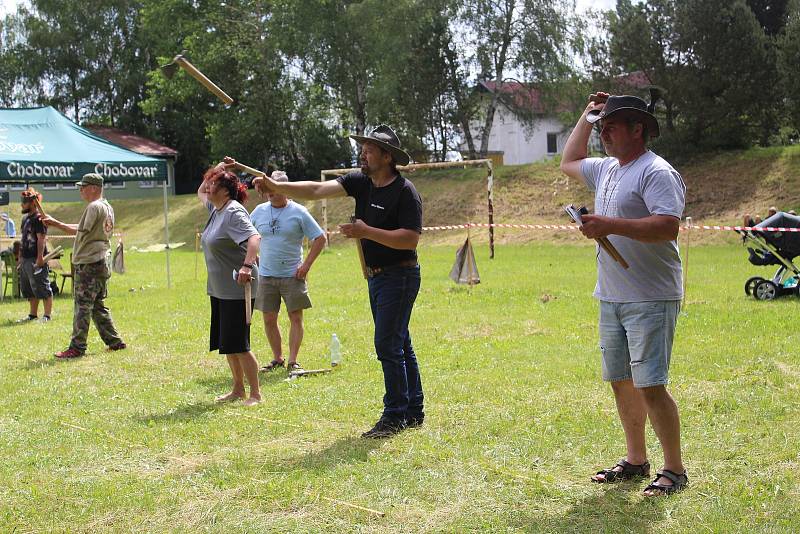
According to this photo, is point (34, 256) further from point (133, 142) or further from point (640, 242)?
point (133, 142)

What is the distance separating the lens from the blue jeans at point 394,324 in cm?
601

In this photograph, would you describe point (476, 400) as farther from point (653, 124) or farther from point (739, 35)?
point (739, 35)

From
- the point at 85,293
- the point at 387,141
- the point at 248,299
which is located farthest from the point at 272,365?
the point at 387,141

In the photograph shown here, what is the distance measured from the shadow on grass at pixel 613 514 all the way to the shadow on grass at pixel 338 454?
1467 mm

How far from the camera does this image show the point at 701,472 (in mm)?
4918

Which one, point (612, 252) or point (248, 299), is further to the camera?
point (248, 299)

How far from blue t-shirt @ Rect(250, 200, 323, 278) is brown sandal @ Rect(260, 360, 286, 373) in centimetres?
84

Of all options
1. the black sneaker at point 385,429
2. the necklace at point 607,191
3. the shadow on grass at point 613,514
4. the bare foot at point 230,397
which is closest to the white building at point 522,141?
the bare foot at point 230,397

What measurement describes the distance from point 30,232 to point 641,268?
1065 cm

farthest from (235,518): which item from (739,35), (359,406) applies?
(739,35)

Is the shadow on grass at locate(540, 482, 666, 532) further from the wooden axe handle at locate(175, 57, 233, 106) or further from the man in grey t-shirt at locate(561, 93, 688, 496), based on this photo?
the wooden axe handle at locate(175, 57, 233, 106)

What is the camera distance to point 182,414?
22.4 ft

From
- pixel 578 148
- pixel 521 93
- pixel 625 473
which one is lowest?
pixel 625 473

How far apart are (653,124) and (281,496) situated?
106 inches
